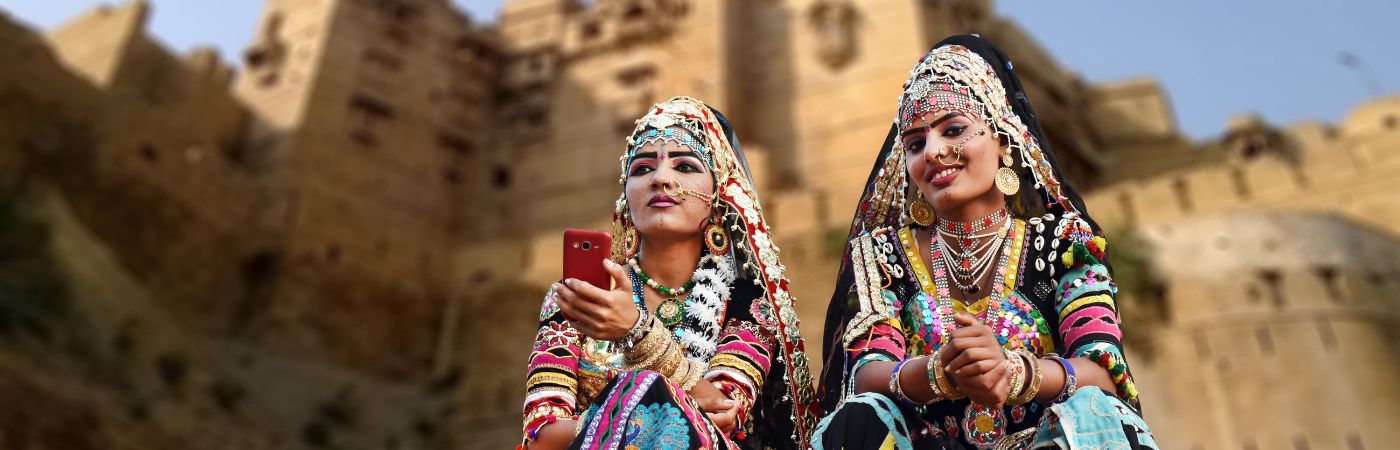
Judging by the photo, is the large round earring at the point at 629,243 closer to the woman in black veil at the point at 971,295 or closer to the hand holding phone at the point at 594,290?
the woman in black veil at the point at 971,295

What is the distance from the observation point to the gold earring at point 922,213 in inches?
146

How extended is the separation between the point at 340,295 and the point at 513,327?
3.11m

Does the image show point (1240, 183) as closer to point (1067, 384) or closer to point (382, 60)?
point (382, 60)

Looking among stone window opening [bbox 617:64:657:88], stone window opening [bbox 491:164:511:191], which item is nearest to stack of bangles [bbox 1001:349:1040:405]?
stone window opening [bbox 617:64:657:88]

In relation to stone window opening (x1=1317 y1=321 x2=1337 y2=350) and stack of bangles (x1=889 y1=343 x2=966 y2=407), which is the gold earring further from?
stone window opening (x1=1317 y1=321 x2=1337 y2=350)

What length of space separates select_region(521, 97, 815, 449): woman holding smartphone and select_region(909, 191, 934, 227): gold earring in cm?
45

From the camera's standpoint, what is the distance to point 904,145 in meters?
3.75

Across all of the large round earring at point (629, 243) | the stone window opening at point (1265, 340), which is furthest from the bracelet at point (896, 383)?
the stone window opening at point (1265, 340)

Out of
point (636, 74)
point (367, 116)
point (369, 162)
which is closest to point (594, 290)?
point (369, 162)

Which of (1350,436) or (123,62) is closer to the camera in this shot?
(1350,436)

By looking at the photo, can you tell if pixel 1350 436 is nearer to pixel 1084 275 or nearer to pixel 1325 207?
pixel 1325 207

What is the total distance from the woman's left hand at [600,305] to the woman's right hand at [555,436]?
290mm

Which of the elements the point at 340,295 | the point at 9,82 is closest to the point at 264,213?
the point at 340,295

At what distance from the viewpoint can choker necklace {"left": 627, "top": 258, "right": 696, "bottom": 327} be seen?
3729mm
